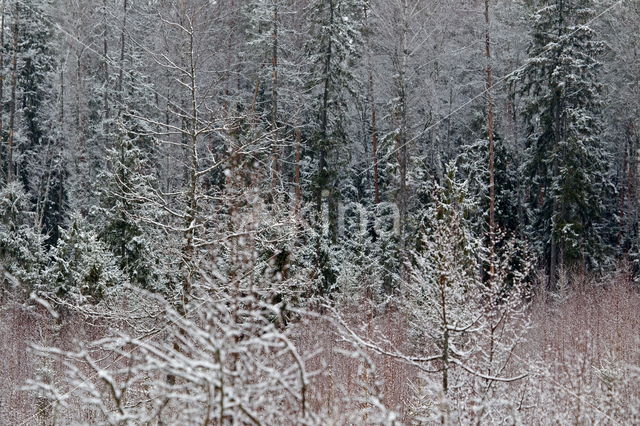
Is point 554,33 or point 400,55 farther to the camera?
point 554,33

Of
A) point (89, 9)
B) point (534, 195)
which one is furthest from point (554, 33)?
point (89, 9)

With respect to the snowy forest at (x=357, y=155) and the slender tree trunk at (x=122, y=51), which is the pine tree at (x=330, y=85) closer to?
the snowy forest at (x=357, y=155)

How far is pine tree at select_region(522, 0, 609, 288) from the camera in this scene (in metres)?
24.5

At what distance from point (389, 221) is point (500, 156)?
6244 millimetres

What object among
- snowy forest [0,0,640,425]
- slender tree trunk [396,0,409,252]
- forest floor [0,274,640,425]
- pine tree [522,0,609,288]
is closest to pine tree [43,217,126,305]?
snowy forest [0,0,640,425]

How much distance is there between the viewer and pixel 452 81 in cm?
2981

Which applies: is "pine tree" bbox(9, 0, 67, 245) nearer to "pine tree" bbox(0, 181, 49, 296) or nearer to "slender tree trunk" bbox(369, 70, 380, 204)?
"pine tree" bbox(0, 181, 49, 296)

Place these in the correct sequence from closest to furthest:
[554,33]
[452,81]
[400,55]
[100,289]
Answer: [100,289], [400,55], [554,33], [452,81]

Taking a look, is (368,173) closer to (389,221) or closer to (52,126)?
(389,221)

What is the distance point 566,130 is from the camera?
25281mm

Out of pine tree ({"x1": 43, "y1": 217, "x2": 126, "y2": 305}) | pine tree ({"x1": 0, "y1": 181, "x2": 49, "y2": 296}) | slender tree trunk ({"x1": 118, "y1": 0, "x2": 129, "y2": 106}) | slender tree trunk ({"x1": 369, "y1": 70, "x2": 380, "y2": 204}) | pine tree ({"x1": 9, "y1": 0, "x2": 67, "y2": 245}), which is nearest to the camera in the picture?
pine tree ({"x1": 43, "y1": 217, "x2": 126, "y2": 305})

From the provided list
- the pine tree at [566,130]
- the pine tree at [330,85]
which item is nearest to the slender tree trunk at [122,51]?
the pine tree at [330,85]

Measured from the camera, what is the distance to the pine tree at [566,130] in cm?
2450

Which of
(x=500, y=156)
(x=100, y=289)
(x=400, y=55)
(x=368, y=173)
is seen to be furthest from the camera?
(x=368, y=173)
